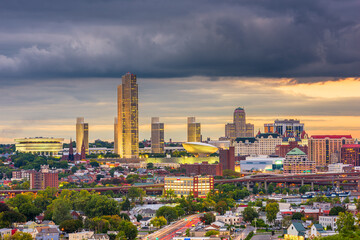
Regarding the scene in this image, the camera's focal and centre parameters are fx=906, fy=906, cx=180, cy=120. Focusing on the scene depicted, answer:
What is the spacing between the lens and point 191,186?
161125 mm

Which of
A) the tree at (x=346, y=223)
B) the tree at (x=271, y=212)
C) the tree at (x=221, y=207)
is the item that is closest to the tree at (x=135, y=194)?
the tree at (x=221, y=207)

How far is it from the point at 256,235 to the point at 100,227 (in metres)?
17.3

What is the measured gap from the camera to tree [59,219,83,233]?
3850 inches

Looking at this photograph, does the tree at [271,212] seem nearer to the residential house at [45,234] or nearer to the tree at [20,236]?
the residential house at [45,234]

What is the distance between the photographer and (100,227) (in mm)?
99688

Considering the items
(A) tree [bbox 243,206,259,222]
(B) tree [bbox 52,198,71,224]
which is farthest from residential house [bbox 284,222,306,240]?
(B) tree [bbox 52,198,71,224]

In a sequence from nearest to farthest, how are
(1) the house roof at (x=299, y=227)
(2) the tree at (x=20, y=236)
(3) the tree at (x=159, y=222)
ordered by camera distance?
(2) the tree at (x=20, y=236), (1) the house roof at (x=299, y=227), (3) the tree at (x=159, y=222)

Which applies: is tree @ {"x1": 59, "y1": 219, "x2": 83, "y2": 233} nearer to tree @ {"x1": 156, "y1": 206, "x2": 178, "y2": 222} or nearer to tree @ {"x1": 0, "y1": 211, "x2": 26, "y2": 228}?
tree @ {"x1": 0, "y1": 211, "x2": 26, "y2": 228}

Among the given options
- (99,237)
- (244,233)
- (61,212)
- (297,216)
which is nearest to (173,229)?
(244,233)

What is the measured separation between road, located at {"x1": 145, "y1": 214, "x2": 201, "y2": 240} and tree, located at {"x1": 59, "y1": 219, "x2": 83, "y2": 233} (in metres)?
8.17

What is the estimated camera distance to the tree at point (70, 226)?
321 feet

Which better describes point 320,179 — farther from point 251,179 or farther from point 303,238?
point 303,238

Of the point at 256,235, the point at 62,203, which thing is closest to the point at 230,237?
the point at 256,235

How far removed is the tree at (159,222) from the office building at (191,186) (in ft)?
164
